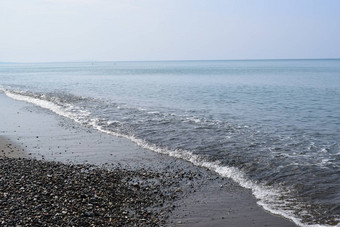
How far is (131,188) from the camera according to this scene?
460 inches

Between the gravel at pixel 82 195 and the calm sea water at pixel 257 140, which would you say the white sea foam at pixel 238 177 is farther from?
the gravel at pixel 82 195

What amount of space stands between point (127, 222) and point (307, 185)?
7367 millimetres

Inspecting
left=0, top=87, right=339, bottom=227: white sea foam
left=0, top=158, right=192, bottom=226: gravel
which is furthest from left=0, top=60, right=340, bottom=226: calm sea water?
left=0, top=158, right=192, bottom=226: gravel

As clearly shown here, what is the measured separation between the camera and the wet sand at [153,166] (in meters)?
9.79

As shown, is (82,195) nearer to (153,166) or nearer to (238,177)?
(153,166)

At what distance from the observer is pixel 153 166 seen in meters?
14.7

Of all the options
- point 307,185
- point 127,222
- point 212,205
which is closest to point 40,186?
point 127,222

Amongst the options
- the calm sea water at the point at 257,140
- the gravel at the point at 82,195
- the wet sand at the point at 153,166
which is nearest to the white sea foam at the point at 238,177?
the calm sea water at the point at 257,140

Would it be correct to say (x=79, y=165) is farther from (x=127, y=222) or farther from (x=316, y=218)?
(x=316, y=218)

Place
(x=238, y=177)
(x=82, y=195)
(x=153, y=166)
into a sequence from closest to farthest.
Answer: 1. (x=82, y=195)
2. (x=238, y=177)
3. (x=153, y=166)

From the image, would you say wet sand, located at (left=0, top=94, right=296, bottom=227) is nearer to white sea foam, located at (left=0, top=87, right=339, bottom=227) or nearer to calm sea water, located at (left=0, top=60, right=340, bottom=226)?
white sea foam, located at (left=0, top=87, right=339, bottom=227)

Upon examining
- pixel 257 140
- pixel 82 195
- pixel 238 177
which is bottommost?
pixel 238 177

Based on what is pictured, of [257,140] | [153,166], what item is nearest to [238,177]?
[153,166]

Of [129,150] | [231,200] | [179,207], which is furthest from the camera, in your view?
[129,150]
